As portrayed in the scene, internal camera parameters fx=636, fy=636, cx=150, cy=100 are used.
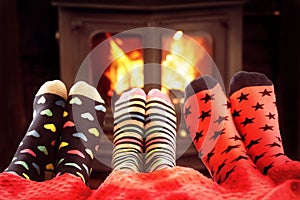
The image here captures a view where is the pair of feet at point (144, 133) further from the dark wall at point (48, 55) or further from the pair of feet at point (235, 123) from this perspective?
the dark wall at point (48, 55)

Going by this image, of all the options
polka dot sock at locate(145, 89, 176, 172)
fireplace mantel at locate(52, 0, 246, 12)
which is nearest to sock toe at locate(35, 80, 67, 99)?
polka dot sock at locate(145, 89, 176, 172)

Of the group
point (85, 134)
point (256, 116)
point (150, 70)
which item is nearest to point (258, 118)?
point (256, 116)

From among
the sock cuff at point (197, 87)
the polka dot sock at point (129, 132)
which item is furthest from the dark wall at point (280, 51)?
the polka dot sock at point (129, 132)

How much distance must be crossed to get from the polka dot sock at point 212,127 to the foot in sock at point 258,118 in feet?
0.09

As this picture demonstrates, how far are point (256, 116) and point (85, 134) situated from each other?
0.41m

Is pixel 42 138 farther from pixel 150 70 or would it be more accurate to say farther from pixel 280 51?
pixel 280 51

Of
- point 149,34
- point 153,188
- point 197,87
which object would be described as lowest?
point 153,188

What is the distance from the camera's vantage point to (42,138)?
4.65 feet

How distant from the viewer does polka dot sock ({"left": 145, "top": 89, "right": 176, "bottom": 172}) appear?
134cm

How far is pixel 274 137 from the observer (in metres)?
1.47

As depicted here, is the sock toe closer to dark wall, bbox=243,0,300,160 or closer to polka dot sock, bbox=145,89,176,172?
polka dot sock, bbox=145,89,176,172

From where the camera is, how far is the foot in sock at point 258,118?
140cm

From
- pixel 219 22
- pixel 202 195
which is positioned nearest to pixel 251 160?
pixel 202 195

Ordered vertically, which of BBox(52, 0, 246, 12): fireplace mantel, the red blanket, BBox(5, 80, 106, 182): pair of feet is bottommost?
the red blanket
